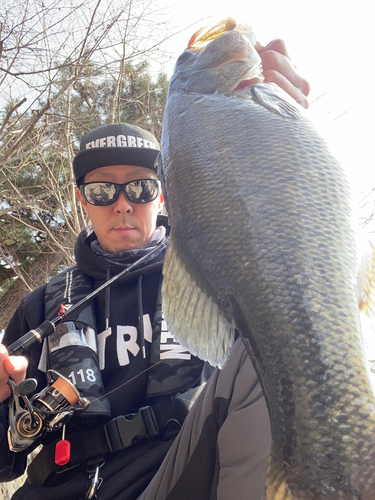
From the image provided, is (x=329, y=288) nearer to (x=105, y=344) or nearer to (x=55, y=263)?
(x=105, y=344)

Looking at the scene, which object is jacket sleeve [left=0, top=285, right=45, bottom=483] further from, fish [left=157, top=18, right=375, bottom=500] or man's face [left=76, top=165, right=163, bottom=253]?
fish [left=157, top=18, right=375, bottom=500]

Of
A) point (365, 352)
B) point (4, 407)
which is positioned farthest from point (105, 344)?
point (365, 352)

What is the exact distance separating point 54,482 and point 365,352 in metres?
1.68

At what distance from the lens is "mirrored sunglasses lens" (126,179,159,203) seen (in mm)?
2273

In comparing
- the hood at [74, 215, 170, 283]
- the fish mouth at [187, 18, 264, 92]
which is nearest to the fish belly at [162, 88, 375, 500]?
the fish mouth at [187, 18, 264, 92]

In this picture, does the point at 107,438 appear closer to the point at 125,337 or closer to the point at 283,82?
the point at 125,337

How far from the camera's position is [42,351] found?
2113 millimetres

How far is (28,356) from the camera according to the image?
217 centimetres

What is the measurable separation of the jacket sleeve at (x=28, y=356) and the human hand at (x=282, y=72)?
189 centimetres

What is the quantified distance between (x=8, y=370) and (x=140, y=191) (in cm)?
127

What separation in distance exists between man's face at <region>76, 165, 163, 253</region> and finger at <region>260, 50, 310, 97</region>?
3.53 ft

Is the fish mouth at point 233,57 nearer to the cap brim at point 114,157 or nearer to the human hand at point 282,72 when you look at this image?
the human hand at point 282,72

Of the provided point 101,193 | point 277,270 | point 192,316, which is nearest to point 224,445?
point 192,316

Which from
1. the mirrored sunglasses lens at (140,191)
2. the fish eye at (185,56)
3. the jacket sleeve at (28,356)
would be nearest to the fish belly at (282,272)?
the fish eye at (185,56)
